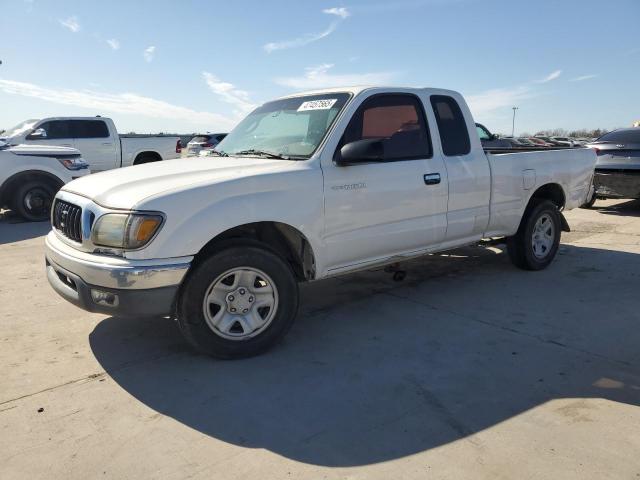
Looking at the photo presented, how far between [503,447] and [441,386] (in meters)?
0.67

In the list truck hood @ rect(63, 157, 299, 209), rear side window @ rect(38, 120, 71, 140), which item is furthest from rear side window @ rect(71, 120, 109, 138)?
truck hood @ rect(63, 157, 299, 209)

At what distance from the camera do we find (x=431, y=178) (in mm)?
4609

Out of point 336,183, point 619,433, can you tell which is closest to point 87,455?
point 336,183

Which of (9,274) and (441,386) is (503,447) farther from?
(9,274)

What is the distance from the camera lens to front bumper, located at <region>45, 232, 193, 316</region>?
325cm

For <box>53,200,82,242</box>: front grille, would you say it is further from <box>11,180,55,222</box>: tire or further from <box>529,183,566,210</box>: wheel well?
<box>11,180,55,222</box>: tire

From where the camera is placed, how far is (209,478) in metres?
2.45

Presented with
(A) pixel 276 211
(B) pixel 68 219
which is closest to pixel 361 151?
(A) pixel 276 211

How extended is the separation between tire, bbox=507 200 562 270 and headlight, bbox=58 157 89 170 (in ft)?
27.1

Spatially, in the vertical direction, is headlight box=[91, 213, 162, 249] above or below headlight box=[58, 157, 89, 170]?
below

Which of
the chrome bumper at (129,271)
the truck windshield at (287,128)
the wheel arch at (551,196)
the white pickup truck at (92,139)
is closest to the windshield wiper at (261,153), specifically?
the truck windshield at (287,128)

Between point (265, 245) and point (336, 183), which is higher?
point (336, 183)

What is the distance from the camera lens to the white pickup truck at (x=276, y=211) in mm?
3330

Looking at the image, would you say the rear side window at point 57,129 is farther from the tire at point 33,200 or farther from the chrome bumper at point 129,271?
the chrome bumper at point 129,271
